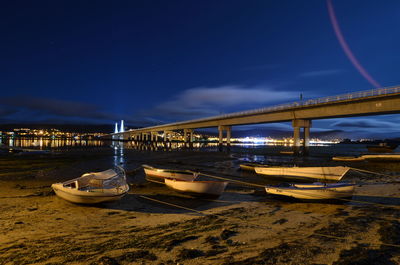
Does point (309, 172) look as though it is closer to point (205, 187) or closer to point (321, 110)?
point (205, 187)

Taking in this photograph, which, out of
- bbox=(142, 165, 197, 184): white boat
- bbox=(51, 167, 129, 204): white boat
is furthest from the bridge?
bbox=(51, 167, 129, 204): white boat

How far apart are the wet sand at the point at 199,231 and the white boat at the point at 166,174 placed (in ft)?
12.5

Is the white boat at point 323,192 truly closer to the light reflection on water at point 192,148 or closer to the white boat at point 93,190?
the white boat at point 93,190

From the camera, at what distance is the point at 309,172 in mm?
19422

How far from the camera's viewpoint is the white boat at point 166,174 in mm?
17611

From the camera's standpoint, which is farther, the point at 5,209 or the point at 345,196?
the point at 345,196

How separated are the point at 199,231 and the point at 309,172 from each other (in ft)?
46.5

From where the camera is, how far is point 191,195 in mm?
14023

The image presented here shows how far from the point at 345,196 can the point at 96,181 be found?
13.5 meters

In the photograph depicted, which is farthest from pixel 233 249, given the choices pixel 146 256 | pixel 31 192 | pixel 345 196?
pixel 31 192

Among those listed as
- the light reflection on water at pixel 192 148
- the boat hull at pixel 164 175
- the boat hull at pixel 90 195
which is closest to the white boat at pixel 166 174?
the boat hull at pixel 164 175

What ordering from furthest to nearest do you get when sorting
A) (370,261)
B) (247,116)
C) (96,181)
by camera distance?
(247,116) < (96,181) < (370,261)

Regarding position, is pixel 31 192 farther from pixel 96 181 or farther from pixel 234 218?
pixel 234 218

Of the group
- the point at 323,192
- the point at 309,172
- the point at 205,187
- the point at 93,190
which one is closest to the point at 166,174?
the point at 205,187
